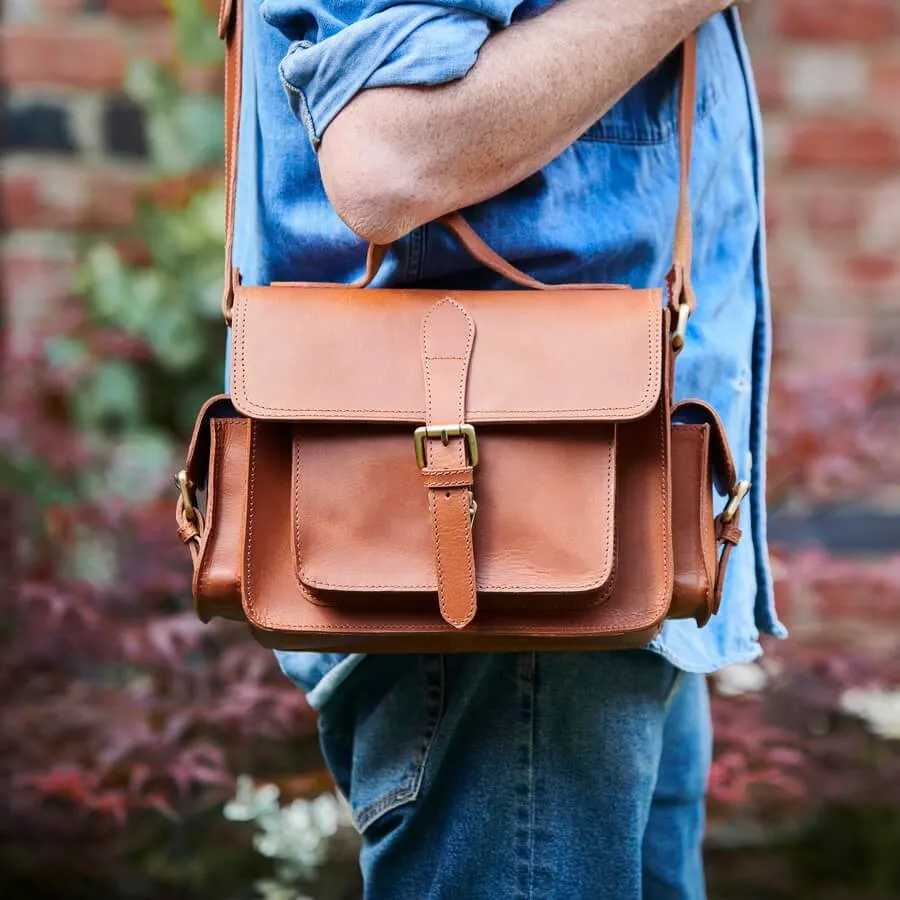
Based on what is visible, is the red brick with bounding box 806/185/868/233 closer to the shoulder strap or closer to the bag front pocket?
the shoulder strap

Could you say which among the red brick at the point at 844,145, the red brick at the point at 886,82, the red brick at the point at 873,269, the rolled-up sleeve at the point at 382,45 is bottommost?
the red brick at the point at 873,269

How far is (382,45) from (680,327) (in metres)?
0.30

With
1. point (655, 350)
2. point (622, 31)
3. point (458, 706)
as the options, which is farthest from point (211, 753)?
point (622, 31)

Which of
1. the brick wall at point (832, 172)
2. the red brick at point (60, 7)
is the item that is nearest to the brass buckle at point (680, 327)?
the brick wall at point (832, 172)

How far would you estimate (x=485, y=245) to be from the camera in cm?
94

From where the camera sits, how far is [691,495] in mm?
951

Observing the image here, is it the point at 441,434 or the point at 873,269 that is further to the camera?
the point at 873,269

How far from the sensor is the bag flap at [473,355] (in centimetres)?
91

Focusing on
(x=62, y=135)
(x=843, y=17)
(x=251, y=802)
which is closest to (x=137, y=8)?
(x=62, y=135)

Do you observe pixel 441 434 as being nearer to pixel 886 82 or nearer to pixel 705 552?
pixel 705 552

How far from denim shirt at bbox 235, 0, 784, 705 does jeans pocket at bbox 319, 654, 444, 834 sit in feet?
0.11

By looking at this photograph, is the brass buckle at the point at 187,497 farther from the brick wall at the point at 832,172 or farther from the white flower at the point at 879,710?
the brick wall at the point at 832,172

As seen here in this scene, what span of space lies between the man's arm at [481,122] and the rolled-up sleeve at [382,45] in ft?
0.04

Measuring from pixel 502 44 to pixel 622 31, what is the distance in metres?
0.10
